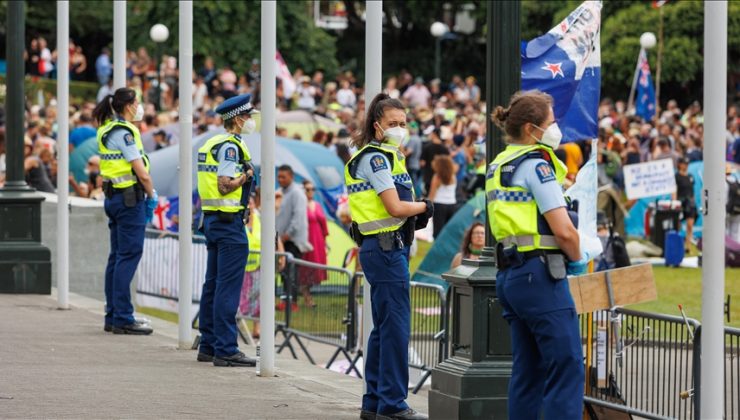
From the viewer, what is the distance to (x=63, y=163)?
15.0m

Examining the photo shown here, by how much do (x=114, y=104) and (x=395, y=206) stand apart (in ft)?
16.3

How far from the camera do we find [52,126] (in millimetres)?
27953

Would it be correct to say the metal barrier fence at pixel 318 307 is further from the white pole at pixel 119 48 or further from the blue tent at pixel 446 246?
the blue tent at pixel 446 246

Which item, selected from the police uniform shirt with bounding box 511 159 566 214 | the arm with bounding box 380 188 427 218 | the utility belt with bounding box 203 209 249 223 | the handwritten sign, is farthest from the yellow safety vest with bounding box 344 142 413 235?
the handwritten sign

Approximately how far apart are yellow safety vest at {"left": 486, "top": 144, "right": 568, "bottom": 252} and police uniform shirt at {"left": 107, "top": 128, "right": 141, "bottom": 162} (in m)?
5.98

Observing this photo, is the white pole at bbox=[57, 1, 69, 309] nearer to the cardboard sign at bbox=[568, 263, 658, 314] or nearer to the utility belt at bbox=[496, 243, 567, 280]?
the cardboard sign at bbox=[568, 263, 658, 314]

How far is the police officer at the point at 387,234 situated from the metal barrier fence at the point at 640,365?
146 centimetres

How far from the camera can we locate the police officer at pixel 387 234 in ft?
28.7

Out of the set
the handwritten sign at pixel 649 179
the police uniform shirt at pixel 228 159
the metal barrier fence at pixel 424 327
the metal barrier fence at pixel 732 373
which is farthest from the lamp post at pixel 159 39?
the metal barrier fence at pixel 732 373

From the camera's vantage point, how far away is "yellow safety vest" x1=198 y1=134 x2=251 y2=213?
11.1m

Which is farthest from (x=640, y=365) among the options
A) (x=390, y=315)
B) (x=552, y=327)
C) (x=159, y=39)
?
(x=159, y=39)

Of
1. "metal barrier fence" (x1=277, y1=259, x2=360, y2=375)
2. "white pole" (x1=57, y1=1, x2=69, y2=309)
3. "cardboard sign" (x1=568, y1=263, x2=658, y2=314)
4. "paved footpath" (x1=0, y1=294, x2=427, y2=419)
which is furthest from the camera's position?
"white pole" (x1=57, y1=1, x2=69, y2=309)

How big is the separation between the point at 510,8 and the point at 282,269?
7.21m

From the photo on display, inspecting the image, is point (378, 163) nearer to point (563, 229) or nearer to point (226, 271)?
point (563, 229)
